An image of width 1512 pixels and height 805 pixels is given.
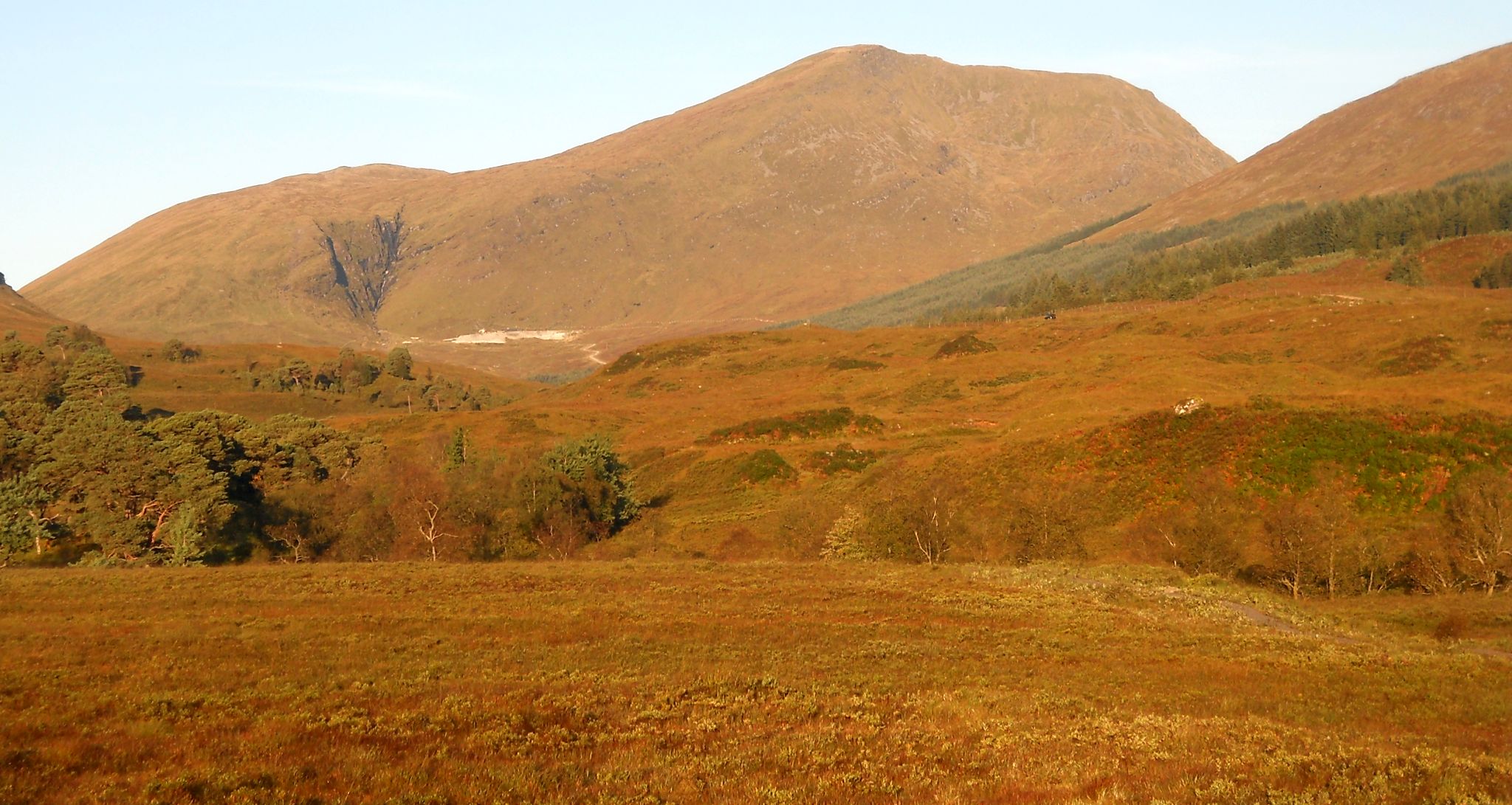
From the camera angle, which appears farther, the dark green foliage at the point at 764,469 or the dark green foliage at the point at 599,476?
the dark green foliage at the point at 764,469

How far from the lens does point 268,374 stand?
599 ft

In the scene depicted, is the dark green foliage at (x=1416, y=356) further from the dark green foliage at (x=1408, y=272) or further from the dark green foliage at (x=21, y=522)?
the dark green foliage at (x=21, y=522)

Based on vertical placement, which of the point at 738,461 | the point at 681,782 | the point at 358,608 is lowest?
the point at 738,461

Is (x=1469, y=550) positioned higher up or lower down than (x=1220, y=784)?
lower down

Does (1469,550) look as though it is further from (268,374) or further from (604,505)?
(268,374)

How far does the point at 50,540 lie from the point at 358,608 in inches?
1267

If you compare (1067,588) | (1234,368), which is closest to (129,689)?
(1067,588)

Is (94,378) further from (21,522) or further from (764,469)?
(764,469)

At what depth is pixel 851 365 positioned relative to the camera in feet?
533

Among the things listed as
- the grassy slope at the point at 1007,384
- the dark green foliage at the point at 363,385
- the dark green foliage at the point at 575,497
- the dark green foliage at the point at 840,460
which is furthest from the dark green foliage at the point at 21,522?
the dark green foliage at the point at 363,385

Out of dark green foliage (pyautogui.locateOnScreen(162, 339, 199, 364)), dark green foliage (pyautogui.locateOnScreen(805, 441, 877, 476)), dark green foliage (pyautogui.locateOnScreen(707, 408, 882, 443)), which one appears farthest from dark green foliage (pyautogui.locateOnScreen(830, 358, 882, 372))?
dark green foliage (pyautogui.locateOnScreen(162, 339, 199, 364))

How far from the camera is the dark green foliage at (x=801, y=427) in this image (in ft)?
350

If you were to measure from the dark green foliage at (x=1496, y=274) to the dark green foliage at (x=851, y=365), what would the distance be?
315 ft

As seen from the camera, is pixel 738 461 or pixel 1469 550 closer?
pixel 1469 550
